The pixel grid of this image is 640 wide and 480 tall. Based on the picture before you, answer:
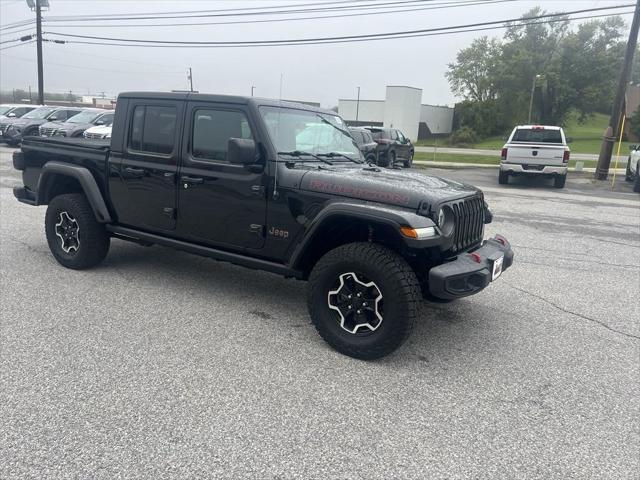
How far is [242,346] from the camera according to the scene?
3.95 metres

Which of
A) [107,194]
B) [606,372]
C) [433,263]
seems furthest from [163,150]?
[606,372]

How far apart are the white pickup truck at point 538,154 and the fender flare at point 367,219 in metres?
13.2

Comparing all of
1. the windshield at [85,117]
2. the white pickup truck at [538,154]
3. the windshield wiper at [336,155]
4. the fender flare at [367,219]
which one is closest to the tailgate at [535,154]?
the white pickup truck at [538,154]

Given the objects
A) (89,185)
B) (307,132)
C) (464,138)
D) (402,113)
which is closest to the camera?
(307,132)

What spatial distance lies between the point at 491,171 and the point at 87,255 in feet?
64.4

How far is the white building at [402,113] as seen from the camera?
51.5 m

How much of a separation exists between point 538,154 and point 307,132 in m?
12.6

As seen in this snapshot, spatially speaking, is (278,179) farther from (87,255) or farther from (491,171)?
(491,171)

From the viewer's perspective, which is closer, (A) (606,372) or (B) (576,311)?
(A) (606,372)

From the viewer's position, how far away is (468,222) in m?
4.08

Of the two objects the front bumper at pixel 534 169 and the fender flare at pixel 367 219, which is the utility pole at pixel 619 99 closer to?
the front bumper at pixel 534 169

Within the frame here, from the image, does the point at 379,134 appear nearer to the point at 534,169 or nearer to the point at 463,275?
the point at 534,169

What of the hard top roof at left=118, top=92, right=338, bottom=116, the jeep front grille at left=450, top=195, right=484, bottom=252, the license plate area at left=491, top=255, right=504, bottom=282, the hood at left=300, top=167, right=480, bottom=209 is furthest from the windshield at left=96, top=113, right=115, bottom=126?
the license plate area at left=491, top=255, right=504, bottom=282

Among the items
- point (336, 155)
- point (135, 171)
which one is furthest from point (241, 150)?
point (135, 171)
